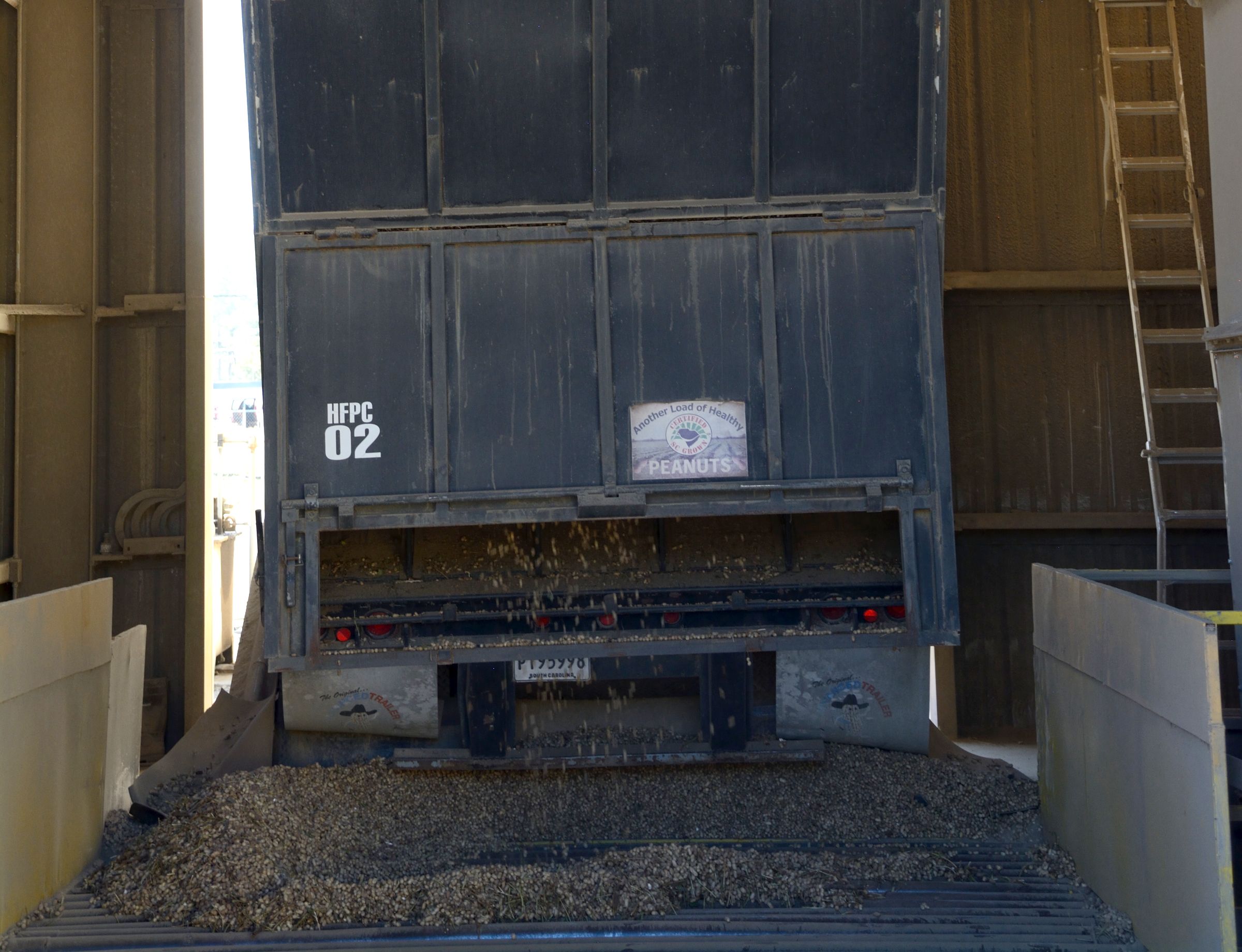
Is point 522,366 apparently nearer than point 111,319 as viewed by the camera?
Yes

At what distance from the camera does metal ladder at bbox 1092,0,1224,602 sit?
5.95 meters

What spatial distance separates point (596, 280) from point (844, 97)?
1.26m

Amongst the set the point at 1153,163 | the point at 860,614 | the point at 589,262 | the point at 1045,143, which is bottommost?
the point at 860,614

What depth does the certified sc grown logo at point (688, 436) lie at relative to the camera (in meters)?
4.38

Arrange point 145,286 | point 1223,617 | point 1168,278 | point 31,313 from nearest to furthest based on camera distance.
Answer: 1. point 1223,617
2. point 1168,278
3. point 31,313
4. point 145,286

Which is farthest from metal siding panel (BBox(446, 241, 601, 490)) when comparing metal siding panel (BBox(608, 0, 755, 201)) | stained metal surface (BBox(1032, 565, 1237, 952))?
stained metal surface (BBox(1032, 565, 1237, 952))

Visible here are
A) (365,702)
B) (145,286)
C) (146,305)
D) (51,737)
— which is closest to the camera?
(51,737)

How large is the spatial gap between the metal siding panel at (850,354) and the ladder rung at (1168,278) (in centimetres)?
269

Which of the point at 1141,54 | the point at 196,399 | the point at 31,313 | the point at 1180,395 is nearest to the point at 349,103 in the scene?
the point at 196,399

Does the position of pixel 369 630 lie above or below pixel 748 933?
above

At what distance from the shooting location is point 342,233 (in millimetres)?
4398

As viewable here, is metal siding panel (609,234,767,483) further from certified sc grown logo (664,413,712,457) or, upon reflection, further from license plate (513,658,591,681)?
license plate (513,658,591,681)

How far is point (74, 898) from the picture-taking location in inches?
157

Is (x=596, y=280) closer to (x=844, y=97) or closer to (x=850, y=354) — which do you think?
(x=850, y=354)
